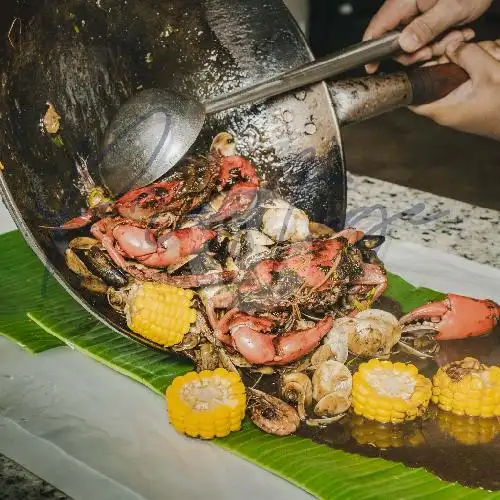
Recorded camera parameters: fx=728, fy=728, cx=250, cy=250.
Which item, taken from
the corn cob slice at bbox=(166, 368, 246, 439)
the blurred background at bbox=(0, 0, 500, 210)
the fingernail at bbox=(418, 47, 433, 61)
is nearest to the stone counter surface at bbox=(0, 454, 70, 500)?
the corn cob slice at bbox=(166, 368, 246, 439)

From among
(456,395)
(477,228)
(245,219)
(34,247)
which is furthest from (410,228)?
(34,247)

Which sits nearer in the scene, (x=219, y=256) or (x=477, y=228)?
(x=219, y=256)

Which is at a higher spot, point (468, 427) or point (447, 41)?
point (447, 41)

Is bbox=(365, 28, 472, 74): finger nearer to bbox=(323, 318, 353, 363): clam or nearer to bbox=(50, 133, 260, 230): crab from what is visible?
bbox=(50, 133, 260, 230): crab

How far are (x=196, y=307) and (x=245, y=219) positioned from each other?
1.12 feet

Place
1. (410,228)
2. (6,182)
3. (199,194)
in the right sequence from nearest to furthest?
(6,182) → (199,194) → (410,228)

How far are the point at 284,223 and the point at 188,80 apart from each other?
54cm

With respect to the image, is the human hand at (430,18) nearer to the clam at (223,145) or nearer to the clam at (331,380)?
the clam at (223,145)

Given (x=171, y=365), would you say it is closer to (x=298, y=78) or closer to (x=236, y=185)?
(x=236, y=185)

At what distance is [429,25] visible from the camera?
2.23m

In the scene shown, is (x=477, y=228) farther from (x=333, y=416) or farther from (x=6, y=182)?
(x=6, y=182)

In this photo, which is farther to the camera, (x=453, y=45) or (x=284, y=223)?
(x=453, y=45)

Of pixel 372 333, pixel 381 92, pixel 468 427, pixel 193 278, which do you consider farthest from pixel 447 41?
pixel 468 427

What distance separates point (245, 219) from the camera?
205cm
